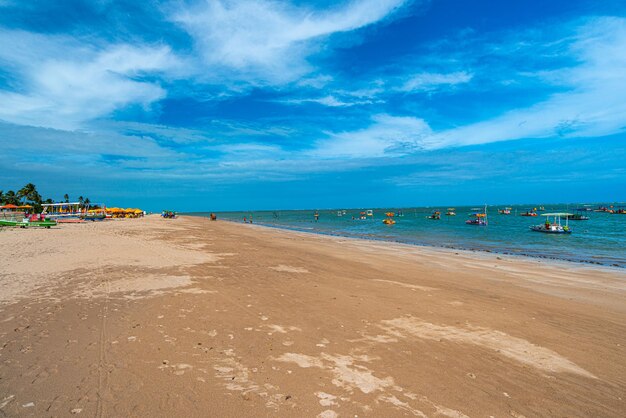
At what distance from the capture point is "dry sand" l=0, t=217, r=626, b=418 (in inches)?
168

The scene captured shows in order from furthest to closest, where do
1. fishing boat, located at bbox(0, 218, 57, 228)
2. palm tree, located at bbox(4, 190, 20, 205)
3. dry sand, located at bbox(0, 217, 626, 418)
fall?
1. palm tree, located at bbox(4, 190, 20, 205)
2. fishing boat, located at bbox(0, 218, 57, 228)
3. dry sand, located at bbox(0, 217, 626, 418)

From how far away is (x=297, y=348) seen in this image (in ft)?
19.6

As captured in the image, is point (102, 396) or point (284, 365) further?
point (284, 365)

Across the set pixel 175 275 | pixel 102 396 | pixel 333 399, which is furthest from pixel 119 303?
pixel 333 399

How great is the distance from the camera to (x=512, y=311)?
364 inches

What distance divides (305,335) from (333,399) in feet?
7.72

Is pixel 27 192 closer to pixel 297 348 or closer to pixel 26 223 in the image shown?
pixel 26 223

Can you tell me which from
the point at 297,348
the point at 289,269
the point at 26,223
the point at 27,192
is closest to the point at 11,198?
the point at 27,192

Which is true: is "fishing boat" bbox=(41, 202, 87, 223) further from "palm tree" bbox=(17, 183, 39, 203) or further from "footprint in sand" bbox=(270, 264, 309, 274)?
"footprint in sand" bbox=(270, 264, 309, 274)

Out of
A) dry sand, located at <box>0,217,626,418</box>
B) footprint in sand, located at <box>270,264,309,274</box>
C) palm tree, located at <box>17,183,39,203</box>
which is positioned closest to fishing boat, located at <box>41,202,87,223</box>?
palm tree, located at <box>17,183,39,203</box>

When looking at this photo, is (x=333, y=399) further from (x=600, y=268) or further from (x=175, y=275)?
(x=600, y=268)

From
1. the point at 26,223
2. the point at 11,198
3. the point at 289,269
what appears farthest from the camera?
the point at 11,198

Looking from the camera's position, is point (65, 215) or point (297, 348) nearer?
point (297, 348)

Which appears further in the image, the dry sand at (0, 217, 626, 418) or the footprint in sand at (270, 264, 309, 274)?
the footprint in sand at (270, 264, 309, 274)
